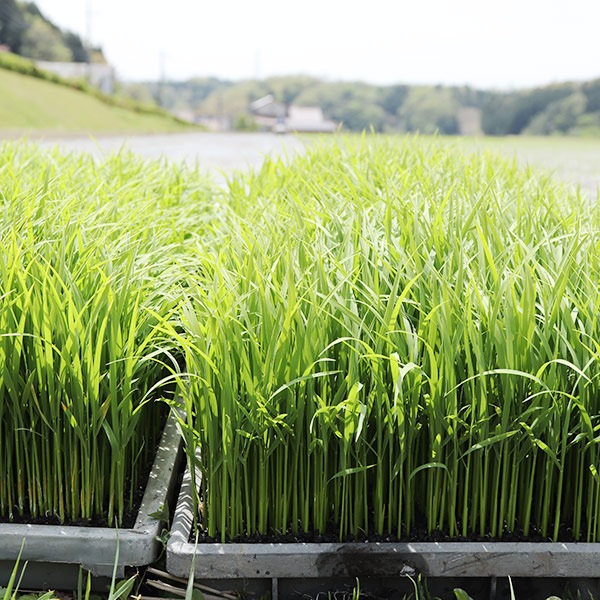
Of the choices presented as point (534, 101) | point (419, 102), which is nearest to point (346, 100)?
point (419, 102)

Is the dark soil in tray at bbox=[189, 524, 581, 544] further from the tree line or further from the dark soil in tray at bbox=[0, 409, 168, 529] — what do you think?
the tree line

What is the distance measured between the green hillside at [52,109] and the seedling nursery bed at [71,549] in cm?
2956

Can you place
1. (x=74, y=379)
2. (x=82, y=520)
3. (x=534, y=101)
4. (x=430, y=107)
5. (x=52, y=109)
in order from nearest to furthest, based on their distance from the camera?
(x=74, y=379) → (x=82, y=520) → (x=52, y=109) → (x=534, y=101) → (x=430, y=107)

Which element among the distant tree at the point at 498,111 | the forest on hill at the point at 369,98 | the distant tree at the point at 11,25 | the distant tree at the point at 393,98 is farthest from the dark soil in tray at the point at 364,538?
the distant tree at the point at 393,98

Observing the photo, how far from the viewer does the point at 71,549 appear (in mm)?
1535

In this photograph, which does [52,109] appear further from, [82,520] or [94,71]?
[82,520]

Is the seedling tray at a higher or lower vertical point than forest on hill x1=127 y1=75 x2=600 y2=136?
lower

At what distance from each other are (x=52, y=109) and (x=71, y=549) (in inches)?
1421

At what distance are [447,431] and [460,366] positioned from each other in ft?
0.46

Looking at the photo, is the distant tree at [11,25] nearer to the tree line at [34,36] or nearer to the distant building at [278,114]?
the tree line at [34,36]

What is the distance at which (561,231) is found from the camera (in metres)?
2.17

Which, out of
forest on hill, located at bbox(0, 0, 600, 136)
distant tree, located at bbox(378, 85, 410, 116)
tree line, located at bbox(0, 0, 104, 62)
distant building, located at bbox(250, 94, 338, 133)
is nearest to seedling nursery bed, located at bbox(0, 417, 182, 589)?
forest on hill, located at bbox(0, 0, 600, 136)

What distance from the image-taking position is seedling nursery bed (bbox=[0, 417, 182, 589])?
1525 millimetres

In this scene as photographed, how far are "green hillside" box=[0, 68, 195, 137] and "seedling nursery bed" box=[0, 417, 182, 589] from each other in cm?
2956
